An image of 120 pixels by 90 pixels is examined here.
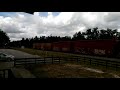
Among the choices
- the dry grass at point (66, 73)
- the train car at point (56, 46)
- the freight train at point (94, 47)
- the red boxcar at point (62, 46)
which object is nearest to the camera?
the dry grass at point (66, 73)

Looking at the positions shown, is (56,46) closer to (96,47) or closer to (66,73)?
(96,47)

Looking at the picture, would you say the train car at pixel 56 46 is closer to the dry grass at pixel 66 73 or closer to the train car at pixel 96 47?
the train car at pixel 96 47

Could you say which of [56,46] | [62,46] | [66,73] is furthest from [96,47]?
[56,46]

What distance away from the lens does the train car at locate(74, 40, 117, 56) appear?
1562 inches

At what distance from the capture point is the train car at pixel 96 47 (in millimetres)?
39669

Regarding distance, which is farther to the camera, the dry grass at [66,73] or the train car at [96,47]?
the train car at [96,47]

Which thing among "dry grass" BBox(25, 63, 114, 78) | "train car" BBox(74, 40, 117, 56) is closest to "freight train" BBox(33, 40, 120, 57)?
"train car" BBox(74, 40, 117, 56)

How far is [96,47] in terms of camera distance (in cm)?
4512

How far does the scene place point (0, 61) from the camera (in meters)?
33.0

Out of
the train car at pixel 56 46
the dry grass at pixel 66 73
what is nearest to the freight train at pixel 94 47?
the train car at pixel 56 46

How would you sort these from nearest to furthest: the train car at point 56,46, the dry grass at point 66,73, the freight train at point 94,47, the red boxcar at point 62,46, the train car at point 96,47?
the dry grass at point 66,73 → the freight train at point 94,47 → the train car at point 96,47 → the red boxcar at point 62,46 → the train car at point 56,46
